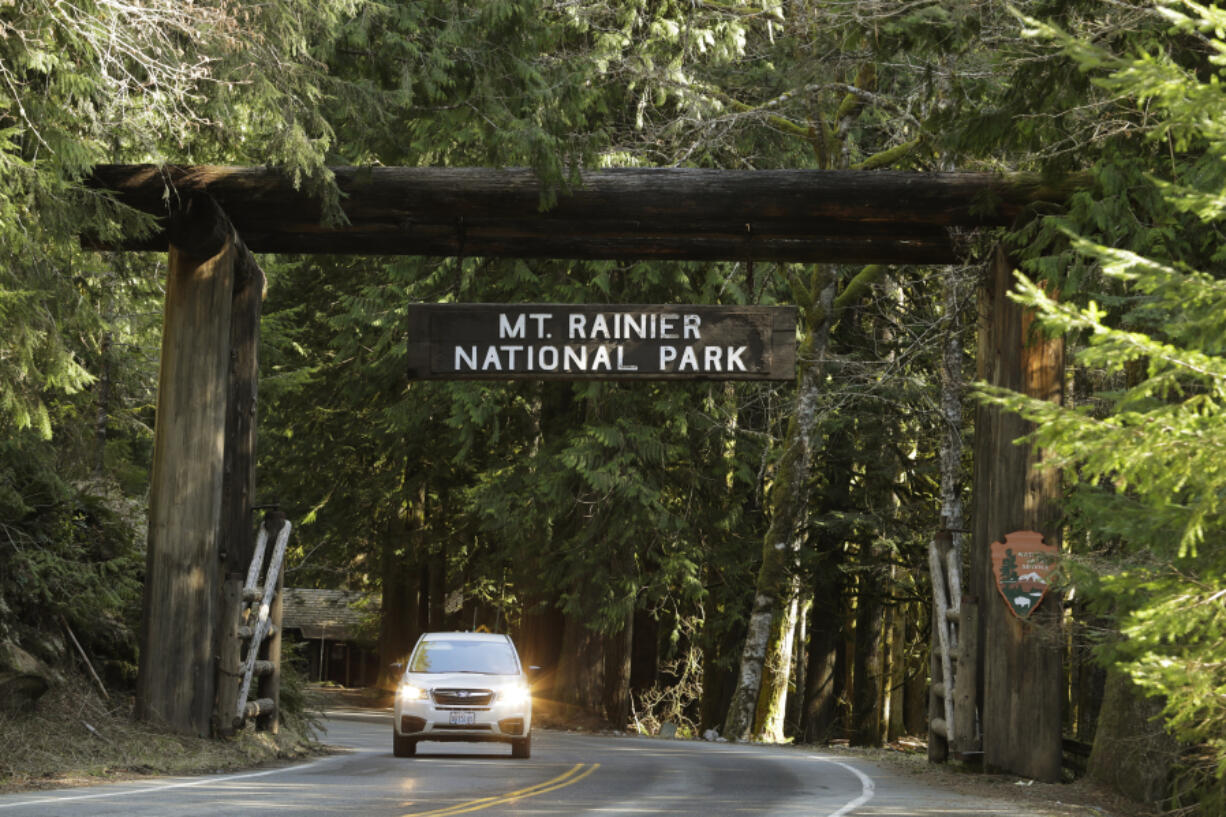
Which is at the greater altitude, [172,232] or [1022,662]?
[172,232]

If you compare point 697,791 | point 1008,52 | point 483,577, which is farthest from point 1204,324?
point 483,577

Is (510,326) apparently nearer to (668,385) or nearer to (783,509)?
(668,385)

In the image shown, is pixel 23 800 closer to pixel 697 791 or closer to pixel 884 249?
pixel 697 791

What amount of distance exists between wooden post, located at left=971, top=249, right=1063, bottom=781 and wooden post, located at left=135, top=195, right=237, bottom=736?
731cm

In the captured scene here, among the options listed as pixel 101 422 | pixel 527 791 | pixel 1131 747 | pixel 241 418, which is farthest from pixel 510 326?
pixel 101 422

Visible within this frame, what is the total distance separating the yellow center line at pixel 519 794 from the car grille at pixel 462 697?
1.50 metres

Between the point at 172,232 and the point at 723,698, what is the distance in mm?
24647

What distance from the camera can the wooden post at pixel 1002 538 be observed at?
13523mm

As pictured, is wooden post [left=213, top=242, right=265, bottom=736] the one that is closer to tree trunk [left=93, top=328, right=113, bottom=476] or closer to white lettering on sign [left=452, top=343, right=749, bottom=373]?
white lettering on sign [left=452, top=343, right=749, bottom=373]

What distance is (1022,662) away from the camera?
44.7 ft

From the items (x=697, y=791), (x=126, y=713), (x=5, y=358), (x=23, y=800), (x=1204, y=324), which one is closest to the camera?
(x=1204, y=324)

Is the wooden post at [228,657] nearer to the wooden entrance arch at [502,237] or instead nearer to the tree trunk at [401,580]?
the wooden entrance arch at [502,237]

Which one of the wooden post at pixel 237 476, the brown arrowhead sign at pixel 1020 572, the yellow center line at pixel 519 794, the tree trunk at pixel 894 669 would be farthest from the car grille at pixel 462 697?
the tree trunk at pixel 894 669

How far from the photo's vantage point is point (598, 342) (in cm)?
1332
